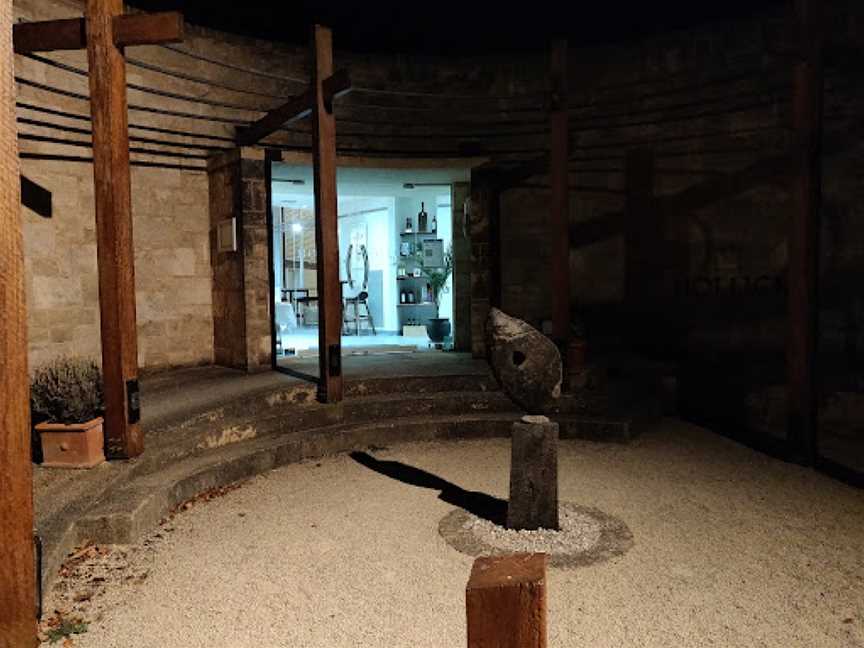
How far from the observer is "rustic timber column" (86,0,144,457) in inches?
192

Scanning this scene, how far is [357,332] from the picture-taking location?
15430 millimetres

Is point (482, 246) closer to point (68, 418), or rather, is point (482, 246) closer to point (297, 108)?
point (297, 108)

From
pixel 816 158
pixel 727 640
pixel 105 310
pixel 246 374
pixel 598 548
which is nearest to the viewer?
pixel 727 640

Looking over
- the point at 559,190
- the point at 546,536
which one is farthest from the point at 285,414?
the point at 559,190

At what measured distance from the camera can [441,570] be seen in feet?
12.7

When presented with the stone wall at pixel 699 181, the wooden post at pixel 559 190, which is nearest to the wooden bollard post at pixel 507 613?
the wooden post at pixel 559 190

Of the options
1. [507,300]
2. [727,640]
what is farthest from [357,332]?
[727,640]

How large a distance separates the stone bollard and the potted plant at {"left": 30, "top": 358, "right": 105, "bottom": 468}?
3152mm

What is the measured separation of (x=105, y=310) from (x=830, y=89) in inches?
355

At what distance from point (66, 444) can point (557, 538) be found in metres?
3.63

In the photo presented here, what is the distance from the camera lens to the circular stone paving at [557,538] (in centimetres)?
407

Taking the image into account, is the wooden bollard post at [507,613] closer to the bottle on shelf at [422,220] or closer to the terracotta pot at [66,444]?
the terracotta pot at [66,444]

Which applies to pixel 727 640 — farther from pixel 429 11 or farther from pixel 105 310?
pixel 429 11

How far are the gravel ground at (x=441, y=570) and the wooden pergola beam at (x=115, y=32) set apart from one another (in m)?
3.57
